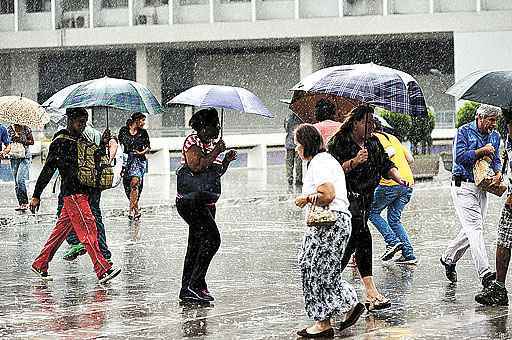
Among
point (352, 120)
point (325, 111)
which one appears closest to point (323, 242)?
point (352, 120)

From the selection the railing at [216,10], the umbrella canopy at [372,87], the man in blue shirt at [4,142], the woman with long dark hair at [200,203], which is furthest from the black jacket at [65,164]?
the railing at [216,10]

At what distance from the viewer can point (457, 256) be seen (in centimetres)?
1095

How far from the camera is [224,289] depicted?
10805 millimetres

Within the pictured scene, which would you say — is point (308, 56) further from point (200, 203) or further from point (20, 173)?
point (200, 203)

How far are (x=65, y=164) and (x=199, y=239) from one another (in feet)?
6.02

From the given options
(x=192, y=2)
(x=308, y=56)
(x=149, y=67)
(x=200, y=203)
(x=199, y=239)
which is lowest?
(x=199, y=239)

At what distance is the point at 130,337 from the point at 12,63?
180 ft

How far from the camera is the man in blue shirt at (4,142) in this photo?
1856 centimetres

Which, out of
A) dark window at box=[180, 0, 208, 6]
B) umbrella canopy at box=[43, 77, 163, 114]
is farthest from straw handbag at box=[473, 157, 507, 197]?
dark window at box=[180, 0, 208, 6]

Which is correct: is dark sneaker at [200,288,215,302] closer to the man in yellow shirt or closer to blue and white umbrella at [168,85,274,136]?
blue and white umbrella at [168,85,274,136]

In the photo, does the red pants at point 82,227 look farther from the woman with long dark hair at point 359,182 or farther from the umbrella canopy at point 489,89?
the umbrella canopy at point 489,89

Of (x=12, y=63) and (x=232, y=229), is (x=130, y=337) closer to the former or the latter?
(x=232, y=229)

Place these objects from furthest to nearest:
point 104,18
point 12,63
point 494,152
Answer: point 12,63 < point 104,18 < point 494,152

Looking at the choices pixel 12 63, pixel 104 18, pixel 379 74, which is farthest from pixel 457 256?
pixel 12 63
